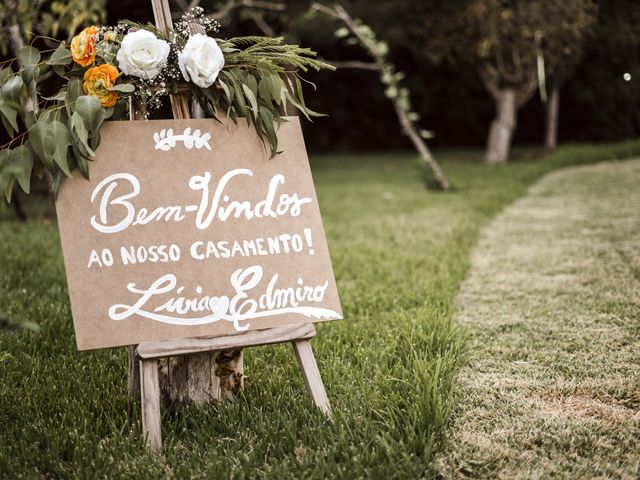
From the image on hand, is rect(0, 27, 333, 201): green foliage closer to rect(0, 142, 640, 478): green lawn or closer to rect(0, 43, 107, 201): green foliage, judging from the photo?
rect(0, 43, 107, 201): green foliage

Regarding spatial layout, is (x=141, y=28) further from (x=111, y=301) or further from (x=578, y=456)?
(x=578, y=456)

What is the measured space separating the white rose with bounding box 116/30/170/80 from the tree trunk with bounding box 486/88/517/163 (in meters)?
13.8

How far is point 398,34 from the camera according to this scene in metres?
16.6

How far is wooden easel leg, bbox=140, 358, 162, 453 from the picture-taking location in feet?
7.23

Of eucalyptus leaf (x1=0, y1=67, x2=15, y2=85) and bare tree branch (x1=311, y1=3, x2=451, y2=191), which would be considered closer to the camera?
eucalyptus leaf (x1=0, y1=67, x2=15, y2=85)

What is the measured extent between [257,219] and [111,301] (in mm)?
632

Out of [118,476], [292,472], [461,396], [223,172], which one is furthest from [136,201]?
[461,396]

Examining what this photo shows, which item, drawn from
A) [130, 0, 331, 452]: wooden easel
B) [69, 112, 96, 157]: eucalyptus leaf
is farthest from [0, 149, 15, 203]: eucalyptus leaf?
[130, 0, 331, 452]: wooden easel

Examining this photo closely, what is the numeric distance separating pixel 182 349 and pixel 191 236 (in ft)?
1.43

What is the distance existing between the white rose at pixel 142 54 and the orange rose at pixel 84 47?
11 cm

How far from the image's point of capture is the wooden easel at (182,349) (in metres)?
2.21

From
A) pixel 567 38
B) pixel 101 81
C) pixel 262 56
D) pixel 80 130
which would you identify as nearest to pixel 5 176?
pixel 80 130

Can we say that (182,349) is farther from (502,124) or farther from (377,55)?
(502,124)

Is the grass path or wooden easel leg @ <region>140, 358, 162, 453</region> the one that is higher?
wooden easel leg @ <region>140, 358, 162, 453</region>
